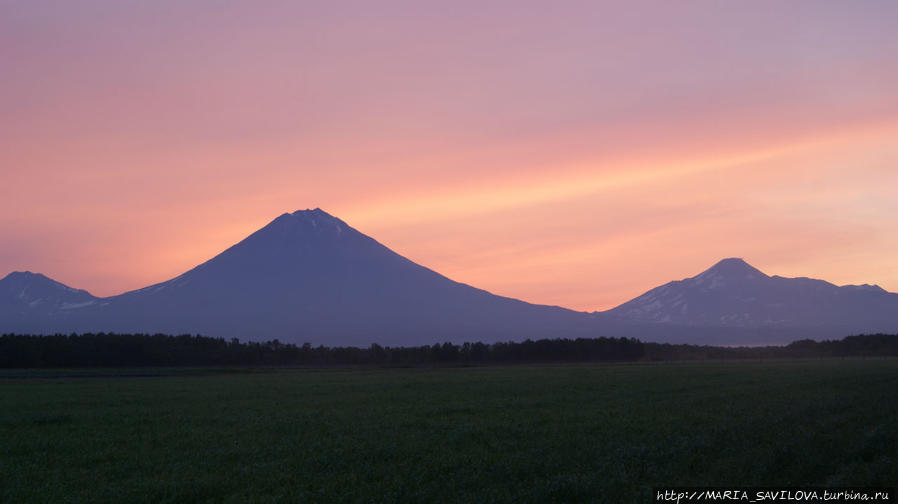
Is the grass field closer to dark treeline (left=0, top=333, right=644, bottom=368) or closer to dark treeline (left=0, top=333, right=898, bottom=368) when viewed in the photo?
dark treeline (left=0, top=333, right=644, bottom=368)

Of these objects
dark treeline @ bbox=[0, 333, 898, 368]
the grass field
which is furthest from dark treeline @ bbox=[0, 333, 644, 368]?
the grass field

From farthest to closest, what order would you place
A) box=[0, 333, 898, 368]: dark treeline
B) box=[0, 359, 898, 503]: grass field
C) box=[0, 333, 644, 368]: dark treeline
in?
box=[0, 333, 898, 368]: dark treeline
box=[0, 333, 644, 368]: dark treeline
box=[0, 359, 898, 503]: grass field

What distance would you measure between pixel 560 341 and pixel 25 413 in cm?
11276

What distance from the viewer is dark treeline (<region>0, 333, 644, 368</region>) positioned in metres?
108

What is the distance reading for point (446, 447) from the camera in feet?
73.3

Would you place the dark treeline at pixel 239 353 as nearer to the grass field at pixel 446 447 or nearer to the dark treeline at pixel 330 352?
the dark treeline at pixel 330 352

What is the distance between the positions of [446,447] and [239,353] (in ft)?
367

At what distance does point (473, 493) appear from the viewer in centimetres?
1614

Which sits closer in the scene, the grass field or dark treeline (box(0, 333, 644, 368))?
the grass field

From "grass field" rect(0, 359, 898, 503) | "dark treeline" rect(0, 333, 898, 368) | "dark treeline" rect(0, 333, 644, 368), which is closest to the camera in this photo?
"grass field" rect(0, 359, 898, 503)

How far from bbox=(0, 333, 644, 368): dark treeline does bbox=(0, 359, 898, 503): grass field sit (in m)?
77.2

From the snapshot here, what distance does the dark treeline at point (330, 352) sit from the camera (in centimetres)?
10900

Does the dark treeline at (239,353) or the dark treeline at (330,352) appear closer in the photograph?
the dark treeline at (239,353)

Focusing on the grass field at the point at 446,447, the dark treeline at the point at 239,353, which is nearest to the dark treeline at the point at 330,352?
the dark treeline at the point at 239,353
